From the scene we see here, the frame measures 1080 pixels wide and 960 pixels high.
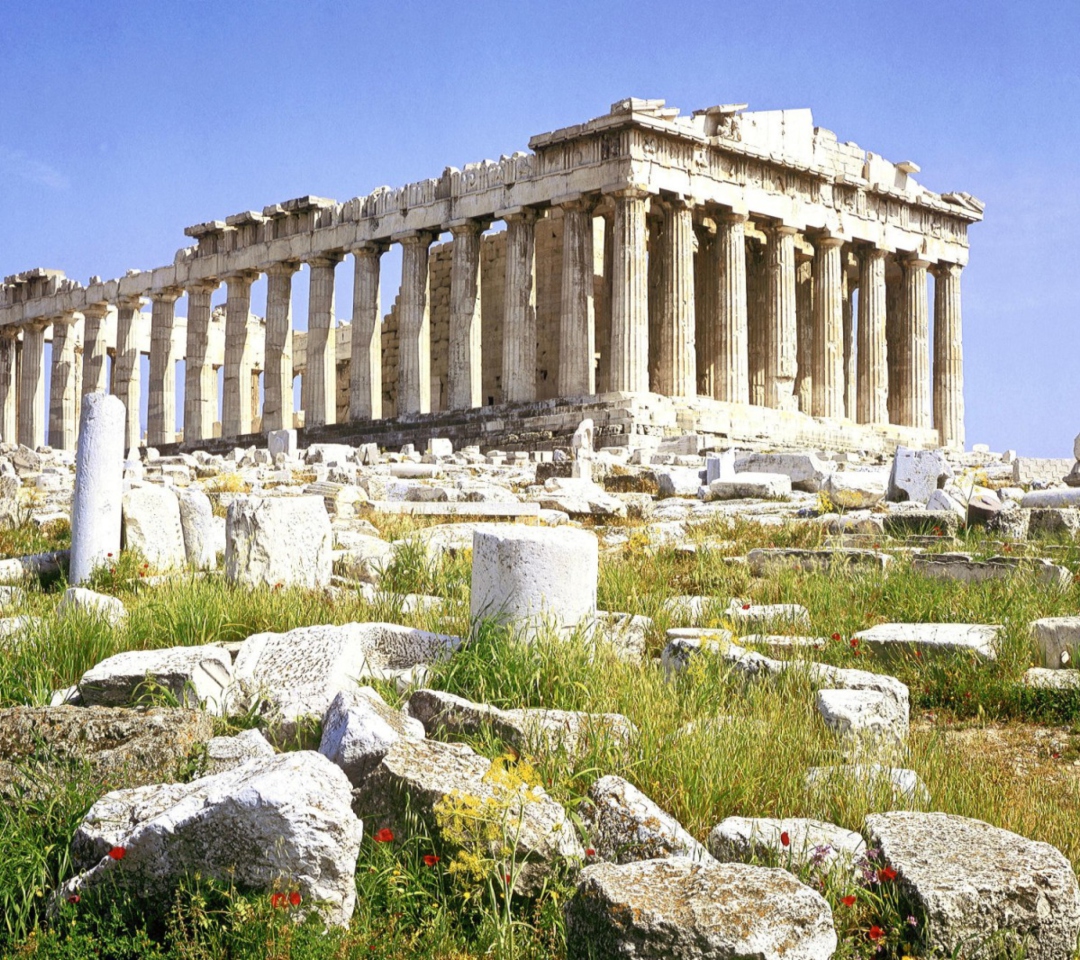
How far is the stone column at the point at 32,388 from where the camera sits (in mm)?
46875

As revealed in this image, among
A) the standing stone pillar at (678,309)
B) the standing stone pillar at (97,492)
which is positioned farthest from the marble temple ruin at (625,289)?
the standing stone pillar at (97,492)

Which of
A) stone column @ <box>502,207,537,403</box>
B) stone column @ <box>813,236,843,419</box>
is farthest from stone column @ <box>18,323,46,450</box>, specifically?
stone column @ <box>813,236,843,419</box>

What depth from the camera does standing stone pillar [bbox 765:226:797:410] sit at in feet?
111

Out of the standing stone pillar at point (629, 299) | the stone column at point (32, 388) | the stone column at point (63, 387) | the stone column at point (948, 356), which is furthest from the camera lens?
the stone column at point (32, 388)

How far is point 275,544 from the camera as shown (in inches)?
361

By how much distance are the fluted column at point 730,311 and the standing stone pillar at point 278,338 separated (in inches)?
479

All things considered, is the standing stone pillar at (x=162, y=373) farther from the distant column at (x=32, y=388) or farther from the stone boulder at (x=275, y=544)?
the stone boulder at (x=275, y=544)

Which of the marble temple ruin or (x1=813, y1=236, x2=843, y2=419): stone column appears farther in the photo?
(x1=813, y1=236, x2=843, y2=419): stone column

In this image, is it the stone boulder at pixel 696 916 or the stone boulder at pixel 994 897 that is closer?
the stone boulder at pixel 696 916

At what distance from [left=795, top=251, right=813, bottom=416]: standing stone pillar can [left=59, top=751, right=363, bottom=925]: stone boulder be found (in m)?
33.5

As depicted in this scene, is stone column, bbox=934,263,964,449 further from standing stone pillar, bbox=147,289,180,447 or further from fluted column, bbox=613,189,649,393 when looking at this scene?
standing stone pillar, bbox=147,289,180,447

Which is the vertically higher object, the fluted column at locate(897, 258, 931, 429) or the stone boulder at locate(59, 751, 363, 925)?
the fluted column at locate(897, 258, 931, 429)

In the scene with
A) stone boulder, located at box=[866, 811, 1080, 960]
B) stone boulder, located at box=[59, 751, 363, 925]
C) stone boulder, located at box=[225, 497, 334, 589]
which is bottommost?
stone boulder, located at box=[866, 811, 1080, 960]

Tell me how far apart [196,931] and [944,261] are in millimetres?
36706
